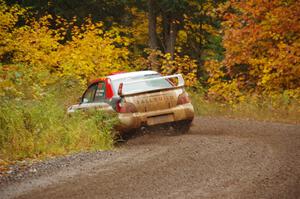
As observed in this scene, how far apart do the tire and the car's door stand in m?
1.60

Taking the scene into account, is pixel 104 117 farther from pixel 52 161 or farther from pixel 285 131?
pixel 285 131

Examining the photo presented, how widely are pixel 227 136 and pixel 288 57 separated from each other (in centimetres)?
672

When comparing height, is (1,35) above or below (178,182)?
above

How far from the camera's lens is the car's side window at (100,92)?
11977 millimetres

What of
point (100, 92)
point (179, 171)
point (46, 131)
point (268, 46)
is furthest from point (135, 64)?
point (179, 171)

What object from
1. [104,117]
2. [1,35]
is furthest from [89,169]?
[1,35]

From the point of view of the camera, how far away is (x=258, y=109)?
653 inches

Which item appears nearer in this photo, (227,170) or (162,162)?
(227,170)

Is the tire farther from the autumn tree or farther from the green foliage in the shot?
the autumn tree

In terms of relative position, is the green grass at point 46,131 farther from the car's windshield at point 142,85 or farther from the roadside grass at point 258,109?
the roadside grass at point 258,109

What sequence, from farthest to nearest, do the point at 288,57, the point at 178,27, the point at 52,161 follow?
the point at 178,27 < the point at 288,57 < the point at 52,161

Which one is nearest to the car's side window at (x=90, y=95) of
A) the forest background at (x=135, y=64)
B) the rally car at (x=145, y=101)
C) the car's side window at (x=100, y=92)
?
the car's side window at (x=100, y=92)

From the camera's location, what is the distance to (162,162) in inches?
332

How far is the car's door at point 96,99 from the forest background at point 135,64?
394 mm
